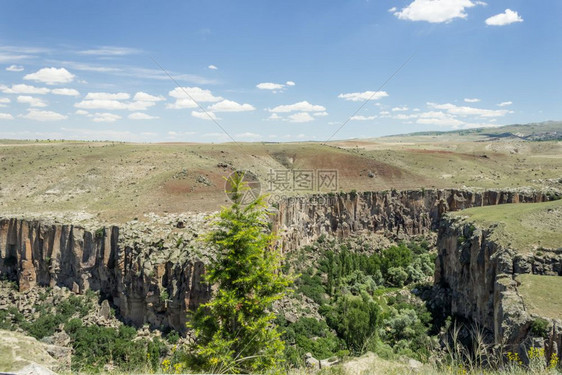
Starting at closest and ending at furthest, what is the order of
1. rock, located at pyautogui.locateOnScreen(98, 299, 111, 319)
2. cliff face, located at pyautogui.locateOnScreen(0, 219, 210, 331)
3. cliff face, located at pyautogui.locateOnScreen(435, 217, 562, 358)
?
cliff face, located at pyautogui.locateOnScreen(435, 217, 562, 358) < cliff face, located at pyautogui.locateOnScreen(0, 219, 210, 331) < rock, located at pyautogui.locateOnScreen(98, 299, 111, 319)

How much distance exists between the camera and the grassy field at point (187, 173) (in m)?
47.5

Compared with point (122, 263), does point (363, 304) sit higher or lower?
lower

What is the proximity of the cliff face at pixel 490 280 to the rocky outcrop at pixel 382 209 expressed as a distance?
650 inches

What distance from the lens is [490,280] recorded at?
31312 mm

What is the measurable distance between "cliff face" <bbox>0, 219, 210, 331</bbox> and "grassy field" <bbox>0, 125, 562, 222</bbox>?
162 inches

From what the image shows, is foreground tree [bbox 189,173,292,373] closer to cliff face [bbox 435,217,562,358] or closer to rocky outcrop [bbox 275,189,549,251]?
cliff face [bbox 435,217,562,358]

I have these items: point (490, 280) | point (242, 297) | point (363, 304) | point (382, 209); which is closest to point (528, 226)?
point (490, 280)

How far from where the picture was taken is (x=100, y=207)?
147ft

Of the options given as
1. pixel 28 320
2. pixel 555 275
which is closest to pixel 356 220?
pixel 555 275

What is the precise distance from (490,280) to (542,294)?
6524 millimetres

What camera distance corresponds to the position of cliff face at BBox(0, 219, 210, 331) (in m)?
32.1

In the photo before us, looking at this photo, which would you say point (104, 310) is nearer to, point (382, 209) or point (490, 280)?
point (490, 280)

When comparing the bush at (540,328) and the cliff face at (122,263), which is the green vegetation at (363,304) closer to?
the bush at (540,328)

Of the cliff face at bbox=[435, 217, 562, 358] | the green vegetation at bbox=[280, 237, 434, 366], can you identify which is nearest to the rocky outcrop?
the green vegetation at bbox=[280, 237, 434, 366]
